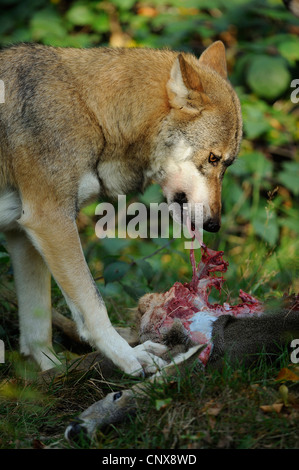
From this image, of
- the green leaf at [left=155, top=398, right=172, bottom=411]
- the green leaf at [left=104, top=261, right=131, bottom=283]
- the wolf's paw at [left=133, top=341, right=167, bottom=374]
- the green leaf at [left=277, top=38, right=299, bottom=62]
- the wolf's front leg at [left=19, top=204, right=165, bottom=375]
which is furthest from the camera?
the green leaf at [left=277, top=38, right=299, bottom=62]

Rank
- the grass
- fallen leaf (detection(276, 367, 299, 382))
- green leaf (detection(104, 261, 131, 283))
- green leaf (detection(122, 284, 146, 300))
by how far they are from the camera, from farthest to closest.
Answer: green leaf (detection(122, 284, 146, 300)) < green leaf (detection(104, 261, 131, 283)) < fallen leaf (detection(276, 367, 299, 382)) < the grass

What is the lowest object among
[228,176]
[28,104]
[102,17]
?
[228,176]

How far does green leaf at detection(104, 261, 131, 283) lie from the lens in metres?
4.17

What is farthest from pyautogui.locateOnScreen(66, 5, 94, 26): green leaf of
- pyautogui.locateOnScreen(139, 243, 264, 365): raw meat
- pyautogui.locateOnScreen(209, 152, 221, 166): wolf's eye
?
pyautogui.locateOnScreen(139, 243, 264, 365): raw meat

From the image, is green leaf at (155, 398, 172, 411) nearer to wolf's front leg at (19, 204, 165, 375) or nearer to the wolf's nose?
the wolf's nose

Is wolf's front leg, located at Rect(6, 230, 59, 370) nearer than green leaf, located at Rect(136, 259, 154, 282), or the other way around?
wolf's front leg, located at Rect(6, 230, 59, 370)

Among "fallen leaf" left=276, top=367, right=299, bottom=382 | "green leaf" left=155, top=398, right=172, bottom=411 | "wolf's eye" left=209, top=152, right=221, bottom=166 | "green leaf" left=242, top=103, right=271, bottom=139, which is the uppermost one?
"green leaf" left=242, top=103, right=271, bottom=139

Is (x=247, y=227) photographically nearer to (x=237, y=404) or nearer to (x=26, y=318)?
(x=26, y=318)

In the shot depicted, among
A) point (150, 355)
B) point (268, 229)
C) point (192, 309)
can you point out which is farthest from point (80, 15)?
point (150, 355)

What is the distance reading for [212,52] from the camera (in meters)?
4.28

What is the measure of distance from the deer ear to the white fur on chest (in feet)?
5.36

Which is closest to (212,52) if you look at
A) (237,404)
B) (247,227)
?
(237,404)

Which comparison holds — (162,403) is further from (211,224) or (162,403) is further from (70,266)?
(211,224)

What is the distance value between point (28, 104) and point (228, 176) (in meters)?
4.02
